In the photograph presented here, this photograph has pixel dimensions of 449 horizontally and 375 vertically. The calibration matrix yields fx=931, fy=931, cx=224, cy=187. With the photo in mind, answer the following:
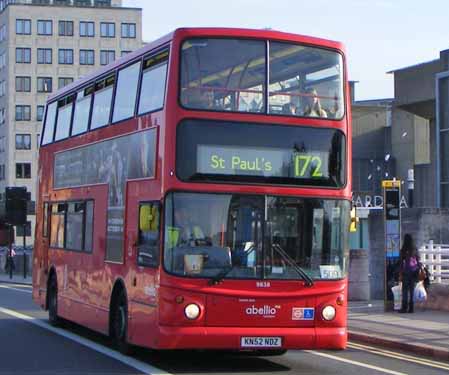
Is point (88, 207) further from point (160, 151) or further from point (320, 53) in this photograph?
point (320, 53)

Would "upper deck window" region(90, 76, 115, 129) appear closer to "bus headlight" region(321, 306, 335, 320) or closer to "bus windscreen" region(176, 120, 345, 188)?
"bus windscreen" region(176, 120, 345, 188)

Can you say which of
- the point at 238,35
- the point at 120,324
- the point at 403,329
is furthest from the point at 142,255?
the point at 403,329

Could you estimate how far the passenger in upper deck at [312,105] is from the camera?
12.2 m

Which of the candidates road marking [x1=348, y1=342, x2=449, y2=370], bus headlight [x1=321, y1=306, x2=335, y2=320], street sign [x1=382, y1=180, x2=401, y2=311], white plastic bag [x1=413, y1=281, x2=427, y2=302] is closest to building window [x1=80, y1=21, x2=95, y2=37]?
street sign [x1=382, y1=180, x2=401, y2=311]

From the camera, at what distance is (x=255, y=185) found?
11.8 m

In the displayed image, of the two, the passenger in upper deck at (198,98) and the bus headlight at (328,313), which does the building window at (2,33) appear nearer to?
the passenger in upper deck at (198,98)

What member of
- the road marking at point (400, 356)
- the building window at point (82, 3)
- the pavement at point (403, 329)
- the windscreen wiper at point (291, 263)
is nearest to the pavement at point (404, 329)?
the pavement at point (403, 329)

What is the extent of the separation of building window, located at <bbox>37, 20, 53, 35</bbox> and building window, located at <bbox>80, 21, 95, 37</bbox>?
358 cm

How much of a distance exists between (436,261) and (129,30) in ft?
303

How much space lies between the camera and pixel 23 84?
107625mm

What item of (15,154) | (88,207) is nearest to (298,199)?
(88,207)

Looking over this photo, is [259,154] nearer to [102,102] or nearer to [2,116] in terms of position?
[102,102]

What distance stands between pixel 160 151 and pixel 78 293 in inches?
196

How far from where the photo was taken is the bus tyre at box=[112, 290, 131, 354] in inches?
522
